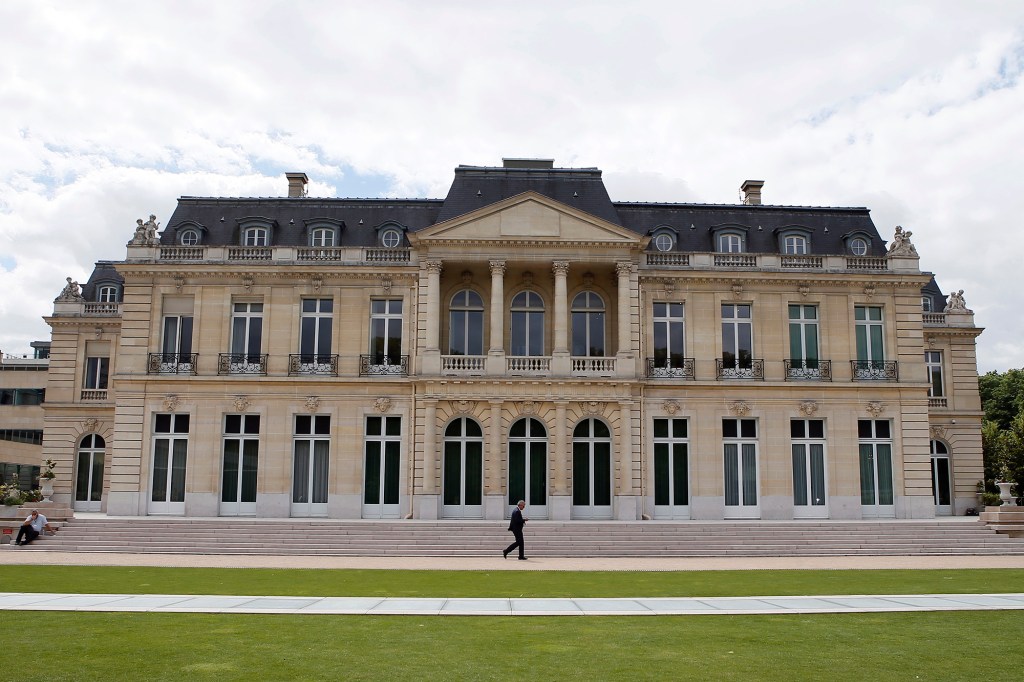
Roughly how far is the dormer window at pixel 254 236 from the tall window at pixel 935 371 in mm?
34592

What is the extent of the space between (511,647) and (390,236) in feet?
A: 100

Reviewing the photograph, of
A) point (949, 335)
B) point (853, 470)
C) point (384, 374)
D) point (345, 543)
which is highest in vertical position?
point (949, 335)

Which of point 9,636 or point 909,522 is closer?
point 9,636

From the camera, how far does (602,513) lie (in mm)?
37156

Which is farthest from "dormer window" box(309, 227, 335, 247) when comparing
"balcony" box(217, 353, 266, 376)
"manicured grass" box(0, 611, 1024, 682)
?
"manicured grass" box(0, 611, 1024, 682)

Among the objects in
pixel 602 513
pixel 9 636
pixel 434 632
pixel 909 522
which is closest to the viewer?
pixel 9 636

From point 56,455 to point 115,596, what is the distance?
33.2 metres

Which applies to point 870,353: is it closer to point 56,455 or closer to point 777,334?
point 777,334

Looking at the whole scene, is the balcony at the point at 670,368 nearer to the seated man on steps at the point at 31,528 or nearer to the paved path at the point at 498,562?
the paved path at the point at 498,562

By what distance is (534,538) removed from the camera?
30625mm

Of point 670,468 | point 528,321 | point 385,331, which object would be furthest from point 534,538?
point 385,331

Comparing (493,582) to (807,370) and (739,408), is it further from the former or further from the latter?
(807,370)

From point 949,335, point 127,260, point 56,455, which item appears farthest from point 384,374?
point 949,335

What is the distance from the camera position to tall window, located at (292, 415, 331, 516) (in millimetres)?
37750
